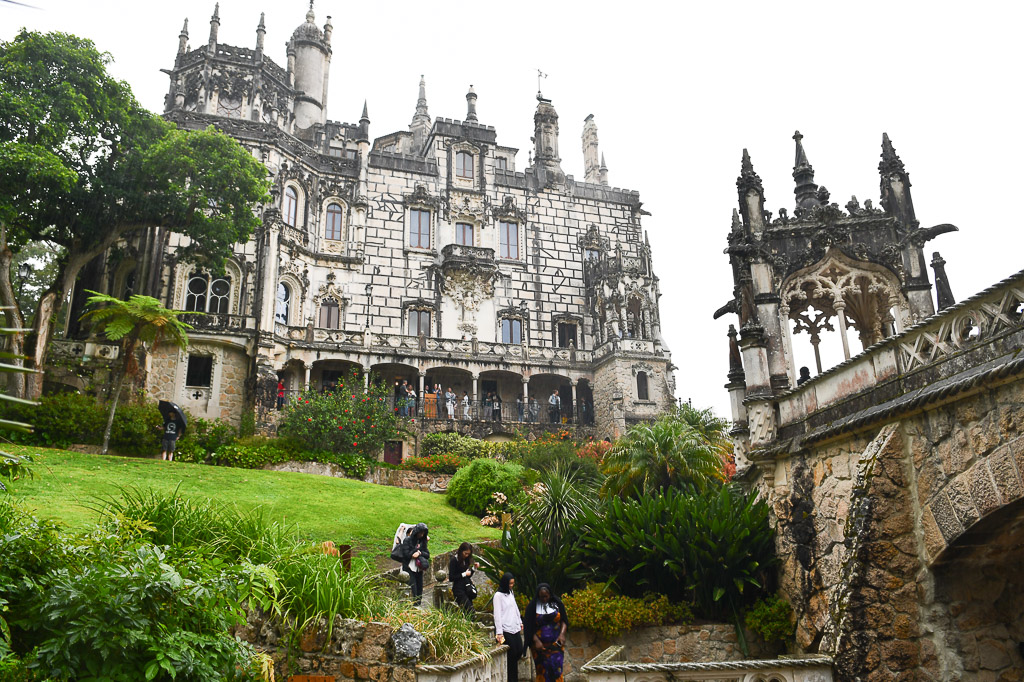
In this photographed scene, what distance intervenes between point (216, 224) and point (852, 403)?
24.1 meters

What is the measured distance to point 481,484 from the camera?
72.2 feet

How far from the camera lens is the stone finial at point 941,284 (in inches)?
512

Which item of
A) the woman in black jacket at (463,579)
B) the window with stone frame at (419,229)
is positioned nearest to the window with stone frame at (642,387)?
the window with stone frame at (419,229)

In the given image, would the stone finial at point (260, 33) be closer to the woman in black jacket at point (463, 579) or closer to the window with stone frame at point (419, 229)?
the window with stone frame at point (419, 229)

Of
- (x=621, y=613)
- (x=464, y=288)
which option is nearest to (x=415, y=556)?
(x=621, y=613)

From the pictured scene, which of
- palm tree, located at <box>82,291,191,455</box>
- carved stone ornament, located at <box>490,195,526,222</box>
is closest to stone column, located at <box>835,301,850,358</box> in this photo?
palm tree, located at <box>82,291,191,455</box>

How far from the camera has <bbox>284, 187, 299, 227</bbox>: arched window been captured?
35.7 m

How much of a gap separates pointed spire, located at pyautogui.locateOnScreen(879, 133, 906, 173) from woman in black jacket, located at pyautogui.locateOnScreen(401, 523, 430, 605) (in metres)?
10.9

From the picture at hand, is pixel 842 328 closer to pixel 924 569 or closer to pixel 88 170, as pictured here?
pixel 924 569

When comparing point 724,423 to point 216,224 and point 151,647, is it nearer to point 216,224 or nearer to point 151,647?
point 151,647

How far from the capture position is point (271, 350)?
31.5 m

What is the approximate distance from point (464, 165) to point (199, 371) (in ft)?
62.8

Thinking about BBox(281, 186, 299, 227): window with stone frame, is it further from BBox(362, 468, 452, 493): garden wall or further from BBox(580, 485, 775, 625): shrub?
BBox(580, 485, 775, 625): shrub

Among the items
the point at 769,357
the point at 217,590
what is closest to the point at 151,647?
the point at 217,590
